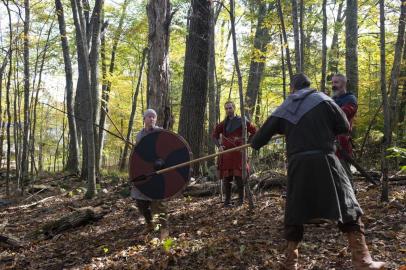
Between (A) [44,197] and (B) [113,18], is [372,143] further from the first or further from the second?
(B) [113,18]

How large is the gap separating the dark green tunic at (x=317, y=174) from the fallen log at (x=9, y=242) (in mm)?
4565

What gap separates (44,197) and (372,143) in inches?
340

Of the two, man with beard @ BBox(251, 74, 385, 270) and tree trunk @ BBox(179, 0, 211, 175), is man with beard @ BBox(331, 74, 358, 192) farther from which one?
tree trunk @ BBox(179, 0, 211, 175)

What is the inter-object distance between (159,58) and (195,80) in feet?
8.41

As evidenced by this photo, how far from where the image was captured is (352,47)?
9.52m

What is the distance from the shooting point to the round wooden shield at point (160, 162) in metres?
5.04

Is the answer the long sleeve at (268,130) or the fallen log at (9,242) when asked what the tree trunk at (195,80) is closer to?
the fallen log at (9,242)

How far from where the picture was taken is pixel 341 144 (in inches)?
192

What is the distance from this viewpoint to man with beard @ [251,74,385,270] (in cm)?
327

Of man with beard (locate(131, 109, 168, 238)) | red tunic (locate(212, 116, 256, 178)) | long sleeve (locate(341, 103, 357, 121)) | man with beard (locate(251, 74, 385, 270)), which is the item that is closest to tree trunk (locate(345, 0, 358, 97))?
red tunic (locate(212, 116, 256, 178))

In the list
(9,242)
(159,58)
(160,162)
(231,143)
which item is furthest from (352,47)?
(9,242)

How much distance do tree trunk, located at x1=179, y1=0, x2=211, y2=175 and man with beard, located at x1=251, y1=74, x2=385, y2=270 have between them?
586 cm

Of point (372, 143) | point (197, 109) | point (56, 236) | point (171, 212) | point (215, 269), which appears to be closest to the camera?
point (215, 269)

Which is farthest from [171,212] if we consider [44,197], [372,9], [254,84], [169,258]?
[254,84]
